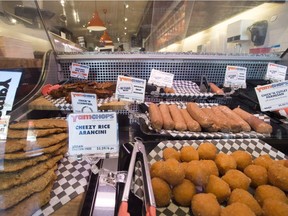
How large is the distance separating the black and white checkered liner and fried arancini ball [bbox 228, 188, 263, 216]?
0.63 meters

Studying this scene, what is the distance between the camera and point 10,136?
84cm

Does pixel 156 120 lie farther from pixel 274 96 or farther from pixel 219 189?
pixel 274 96

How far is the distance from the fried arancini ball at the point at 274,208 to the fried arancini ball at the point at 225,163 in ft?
0.71

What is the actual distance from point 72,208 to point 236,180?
698 millimetres

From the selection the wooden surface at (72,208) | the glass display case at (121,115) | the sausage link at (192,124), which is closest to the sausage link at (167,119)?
the glass display case at (121,115)

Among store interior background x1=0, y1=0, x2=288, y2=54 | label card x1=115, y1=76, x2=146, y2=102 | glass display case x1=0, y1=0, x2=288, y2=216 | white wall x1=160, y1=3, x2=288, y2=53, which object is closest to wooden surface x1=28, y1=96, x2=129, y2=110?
glass display case x1=0, y1=0, x2=288, y2=216

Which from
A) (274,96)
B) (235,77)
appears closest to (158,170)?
(274,96)

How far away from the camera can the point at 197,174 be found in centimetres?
86

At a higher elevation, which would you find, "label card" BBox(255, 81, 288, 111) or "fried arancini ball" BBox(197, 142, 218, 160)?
"label card" BBox(255, 81, 288, 111)

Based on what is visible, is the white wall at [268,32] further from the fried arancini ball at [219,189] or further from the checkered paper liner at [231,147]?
the fried arancini ball at [219,189]

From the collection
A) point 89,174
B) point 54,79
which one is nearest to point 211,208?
point 89,174

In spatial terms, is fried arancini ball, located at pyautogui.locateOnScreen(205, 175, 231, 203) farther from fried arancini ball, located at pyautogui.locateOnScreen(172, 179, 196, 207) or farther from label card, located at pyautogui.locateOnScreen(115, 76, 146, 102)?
label card, located at pyautogui.locateOnScreen(115, 76, 146, 102)

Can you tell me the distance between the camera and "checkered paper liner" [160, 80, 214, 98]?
2109 mm

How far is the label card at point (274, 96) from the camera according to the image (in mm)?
1402
